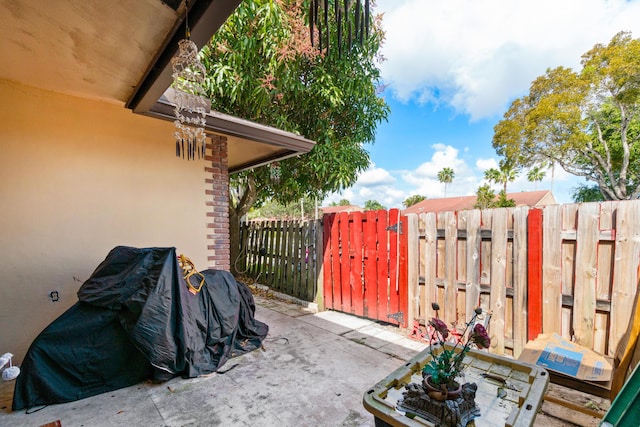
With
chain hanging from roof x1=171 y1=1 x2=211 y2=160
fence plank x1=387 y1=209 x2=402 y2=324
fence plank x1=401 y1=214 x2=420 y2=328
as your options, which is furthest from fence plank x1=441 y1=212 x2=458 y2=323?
chain hanging from roof x1=171 y1=1 x2=211 y2=160

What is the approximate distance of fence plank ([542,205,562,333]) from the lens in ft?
7.38

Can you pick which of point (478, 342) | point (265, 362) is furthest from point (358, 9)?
point (265, 362)

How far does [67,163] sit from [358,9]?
118 inches

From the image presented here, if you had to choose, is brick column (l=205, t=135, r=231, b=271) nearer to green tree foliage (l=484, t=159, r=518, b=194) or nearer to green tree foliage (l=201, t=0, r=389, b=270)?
green tree foliage (l=201, t=0, r=389, b=270)

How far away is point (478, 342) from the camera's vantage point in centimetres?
112

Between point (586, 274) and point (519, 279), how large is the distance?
1.48 ft

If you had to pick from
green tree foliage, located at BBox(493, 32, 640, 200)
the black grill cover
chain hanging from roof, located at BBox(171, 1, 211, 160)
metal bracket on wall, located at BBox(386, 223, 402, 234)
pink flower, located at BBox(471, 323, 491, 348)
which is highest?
green tree foliage, located at BBox(493, 32, 640, 200)

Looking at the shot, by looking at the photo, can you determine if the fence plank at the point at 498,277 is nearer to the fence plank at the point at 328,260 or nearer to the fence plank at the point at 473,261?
the fence plank at the point at 473,261

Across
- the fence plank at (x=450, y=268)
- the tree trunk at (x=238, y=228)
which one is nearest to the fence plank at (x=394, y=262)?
the fence plank at (x=450, y=268)

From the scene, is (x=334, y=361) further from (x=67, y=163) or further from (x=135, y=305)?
(x=67, y=163)

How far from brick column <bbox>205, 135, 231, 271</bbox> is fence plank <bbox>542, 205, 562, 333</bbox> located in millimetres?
3411

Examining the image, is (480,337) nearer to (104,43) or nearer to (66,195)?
(104,43)

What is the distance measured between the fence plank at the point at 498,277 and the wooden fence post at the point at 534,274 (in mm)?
181

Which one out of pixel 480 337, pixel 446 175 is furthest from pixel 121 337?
pixel 446 175
